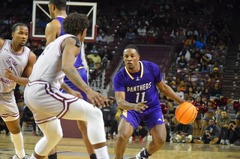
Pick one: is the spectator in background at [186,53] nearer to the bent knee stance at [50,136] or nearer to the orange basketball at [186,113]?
the orange basketball at [186,113]

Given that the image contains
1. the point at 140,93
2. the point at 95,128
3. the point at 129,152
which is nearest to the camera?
the point at 95,128

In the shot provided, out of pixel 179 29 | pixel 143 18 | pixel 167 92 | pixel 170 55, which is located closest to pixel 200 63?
pixel 170 55

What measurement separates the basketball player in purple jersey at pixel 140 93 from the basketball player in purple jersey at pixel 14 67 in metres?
1.34

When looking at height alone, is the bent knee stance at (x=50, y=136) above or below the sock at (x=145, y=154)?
above

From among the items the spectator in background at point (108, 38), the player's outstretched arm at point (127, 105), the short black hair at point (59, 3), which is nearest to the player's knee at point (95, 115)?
the player's outstretched arm at point (127, 105)

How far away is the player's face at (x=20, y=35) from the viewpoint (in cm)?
697

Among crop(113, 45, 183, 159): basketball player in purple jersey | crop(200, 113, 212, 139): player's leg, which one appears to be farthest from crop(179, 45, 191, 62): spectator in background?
crop(113, 45, 183, 159): basketball player in purple jersey

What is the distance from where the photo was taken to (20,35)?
704 centimetres

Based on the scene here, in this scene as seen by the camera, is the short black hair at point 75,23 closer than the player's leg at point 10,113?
Yes

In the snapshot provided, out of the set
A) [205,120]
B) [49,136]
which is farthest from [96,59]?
[49,136]

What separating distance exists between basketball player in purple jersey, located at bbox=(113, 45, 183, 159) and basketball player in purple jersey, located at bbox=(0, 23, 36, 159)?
1.34 meters

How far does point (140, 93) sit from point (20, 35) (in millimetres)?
1937

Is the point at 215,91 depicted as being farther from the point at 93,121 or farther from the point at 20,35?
the point at 93,121

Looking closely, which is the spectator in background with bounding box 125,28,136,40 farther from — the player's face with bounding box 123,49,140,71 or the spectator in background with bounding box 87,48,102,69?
the player's face with bounding box 123,49,140,71
